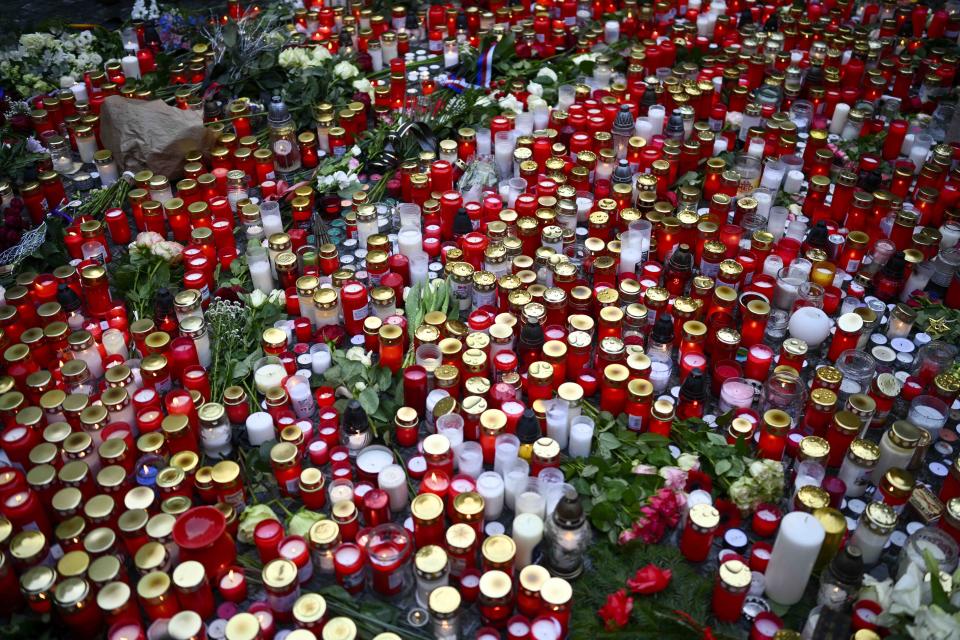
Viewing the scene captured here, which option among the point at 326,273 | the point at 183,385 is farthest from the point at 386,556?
the point at 326,273

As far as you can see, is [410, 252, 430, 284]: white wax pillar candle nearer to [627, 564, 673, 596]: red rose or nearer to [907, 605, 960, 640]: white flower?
[627, 564, 673, 596]: red rose

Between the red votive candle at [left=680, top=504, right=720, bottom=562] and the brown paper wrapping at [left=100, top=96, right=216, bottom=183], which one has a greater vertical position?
the brown paper wrapping at [left=100, top=96, right=216, bottom=183]

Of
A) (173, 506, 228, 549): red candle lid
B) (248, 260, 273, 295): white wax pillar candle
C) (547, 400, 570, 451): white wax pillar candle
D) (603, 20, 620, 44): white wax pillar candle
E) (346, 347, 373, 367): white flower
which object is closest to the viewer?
(173, 506, 228, 549): red candle lid

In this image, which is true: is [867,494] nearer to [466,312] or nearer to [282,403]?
[466,312]

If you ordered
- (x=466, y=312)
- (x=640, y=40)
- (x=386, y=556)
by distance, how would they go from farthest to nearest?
(x=640, y=40), (x=466, y=312), (x=386, y=556)

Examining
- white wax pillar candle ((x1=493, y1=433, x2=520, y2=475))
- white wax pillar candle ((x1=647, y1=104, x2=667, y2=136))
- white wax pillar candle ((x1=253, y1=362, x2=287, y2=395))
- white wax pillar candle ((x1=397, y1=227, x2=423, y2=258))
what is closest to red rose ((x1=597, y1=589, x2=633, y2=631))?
white wax pillar candle ((x1=493, y1=433, x2=520, y2=475))

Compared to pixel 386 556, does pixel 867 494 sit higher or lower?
lower

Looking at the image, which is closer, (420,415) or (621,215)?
(420,415)

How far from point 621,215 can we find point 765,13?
10.8ft

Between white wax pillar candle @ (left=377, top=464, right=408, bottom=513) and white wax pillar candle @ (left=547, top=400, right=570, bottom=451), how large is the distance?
55cm

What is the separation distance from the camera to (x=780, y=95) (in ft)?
16.3

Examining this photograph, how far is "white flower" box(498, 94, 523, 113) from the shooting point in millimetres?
4555

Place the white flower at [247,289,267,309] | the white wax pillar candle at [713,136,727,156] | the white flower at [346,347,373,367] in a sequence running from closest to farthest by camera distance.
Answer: the white flower at [346,347,373,367], the white flower at [247,289,267,309], the white wax pillar candle at [713,136,727,156]

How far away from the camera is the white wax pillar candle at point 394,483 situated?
8.13 feet
